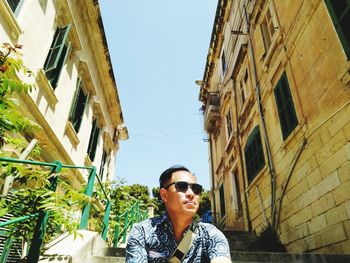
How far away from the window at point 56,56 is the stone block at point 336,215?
22.8ft

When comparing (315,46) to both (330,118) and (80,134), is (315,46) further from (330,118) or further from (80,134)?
(80,134)

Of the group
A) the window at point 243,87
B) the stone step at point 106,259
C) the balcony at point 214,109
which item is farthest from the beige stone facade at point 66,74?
the window at point 243,87

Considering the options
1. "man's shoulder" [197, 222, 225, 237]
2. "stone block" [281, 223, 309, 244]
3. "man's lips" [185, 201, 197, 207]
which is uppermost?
"stone block" [281, 223, 309, 244]

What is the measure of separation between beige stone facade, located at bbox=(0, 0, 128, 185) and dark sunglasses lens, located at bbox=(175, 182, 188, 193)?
4883 mm

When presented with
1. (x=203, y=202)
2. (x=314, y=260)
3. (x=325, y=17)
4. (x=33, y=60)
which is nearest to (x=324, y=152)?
(x=314, y=260)

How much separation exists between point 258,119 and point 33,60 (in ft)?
22.5

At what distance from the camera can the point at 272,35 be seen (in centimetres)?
862

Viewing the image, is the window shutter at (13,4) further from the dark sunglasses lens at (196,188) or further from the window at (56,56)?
the dark sunglasses lens at (196,188)

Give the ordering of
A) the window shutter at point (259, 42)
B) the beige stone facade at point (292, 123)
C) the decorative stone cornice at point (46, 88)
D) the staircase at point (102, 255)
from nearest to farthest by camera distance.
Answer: the staircase at point (102, 255) → the beige stone facade at point (292, 123) → the decorative stone cornice at point (46, 88) → the window shutter at point (259, 42)

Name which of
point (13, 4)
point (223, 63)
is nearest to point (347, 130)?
point (13, 4)

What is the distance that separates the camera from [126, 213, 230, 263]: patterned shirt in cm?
189

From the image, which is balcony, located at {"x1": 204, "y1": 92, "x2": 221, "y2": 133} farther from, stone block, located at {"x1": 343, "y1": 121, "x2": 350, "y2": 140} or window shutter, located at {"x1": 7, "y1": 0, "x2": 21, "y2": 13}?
window shutter, located at {"x1": 7, "y1": 0, "x2": 21, "y2": 13}

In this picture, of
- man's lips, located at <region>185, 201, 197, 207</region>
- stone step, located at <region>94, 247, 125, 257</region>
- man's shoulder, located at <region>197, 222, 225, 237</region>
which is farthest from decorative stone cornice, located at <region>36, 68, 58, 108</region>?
man's shoulder, located at <region>197, 222, 225, 237</region>

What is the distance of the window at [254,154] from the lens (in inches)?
350
